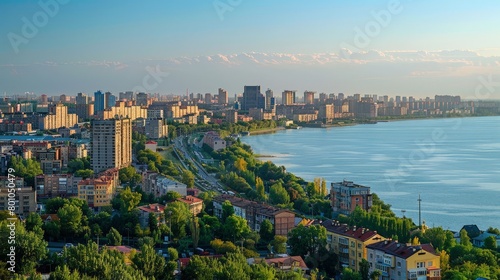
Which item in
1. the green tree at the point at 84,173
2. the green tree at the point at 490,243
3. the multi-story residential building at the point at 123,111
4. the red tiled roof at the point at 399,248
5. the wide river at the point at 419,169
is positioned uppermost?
the multi-story residential building at the point at 123,111

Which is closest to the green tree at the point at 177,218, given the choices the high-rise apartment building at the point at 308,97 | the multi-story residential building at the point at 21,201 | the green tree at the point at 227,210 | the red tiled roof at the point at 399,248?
the green tree at the point at 227,210

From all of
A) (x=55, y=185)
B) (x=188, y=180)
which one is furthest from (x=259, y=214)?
(x=55, y=185)

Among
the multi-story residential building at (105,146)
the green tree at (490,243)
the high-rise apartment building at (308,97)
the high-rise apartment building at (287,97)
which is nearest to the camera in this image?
the green tree at (490,243)

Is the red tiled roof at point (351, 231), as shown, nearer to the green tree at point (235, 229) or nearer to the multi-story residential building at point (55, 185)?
the green tree at point (235, 229)

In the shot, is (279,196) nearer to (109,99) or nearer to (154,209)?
(154,209)

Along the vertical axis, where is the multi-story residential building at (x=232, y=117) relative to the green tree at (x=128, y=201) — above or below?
above

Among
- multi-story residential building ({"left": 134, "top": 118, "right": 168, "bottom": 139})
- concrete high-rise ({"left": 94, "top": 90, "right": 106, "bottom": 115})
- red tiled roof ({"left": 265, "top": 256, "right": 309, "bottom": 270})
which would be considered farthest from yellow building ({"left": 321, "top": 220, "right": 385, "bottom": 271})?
concrete high-rise ({"left": 94, "top": 90, "right": 106, "bottom": 115})

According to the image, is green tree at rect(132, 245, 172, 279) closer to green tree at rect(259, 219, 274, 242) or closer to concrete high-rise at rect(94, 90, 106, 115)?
green tree at rect(259, 219, 274, 242)
